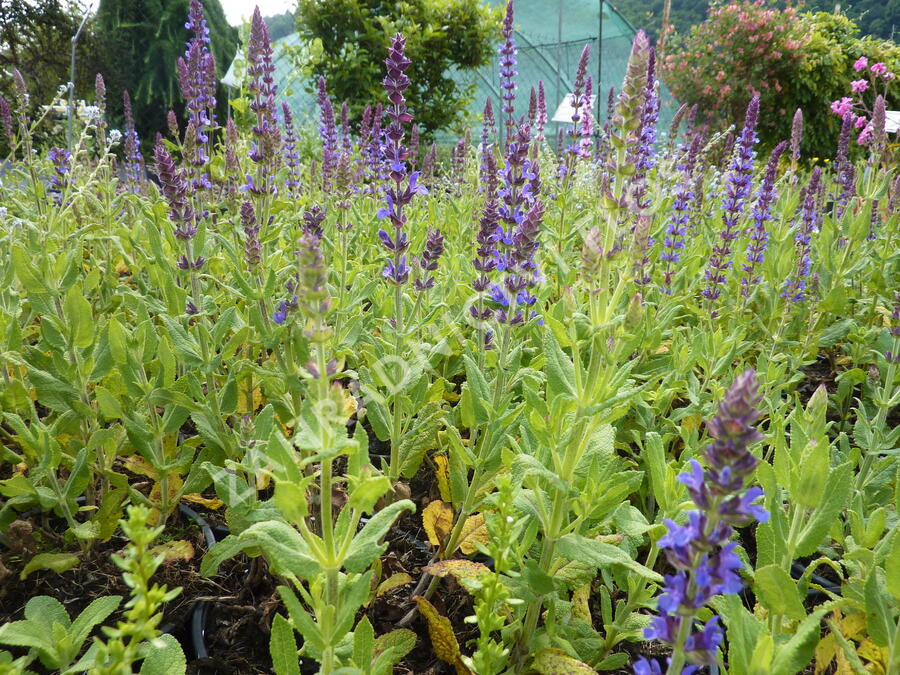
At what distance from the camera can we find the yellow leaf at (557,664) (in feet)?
4.51

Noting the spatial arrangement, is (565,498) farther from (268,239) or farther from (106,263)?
(106,263)

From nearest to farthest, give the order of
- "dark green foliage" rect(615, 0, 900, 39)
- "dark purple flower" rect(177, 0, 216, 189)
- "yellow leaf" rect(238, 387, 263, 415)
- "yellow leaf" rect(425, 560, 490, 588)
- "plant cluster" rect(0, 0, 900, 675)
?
"plant cluster" rect(0, 0, 900, 675), "yellow leaf" rect(425, 560, 490, 588), "yellow leaf" rect(238, 387, 263, 415), "dark purple flower" rect(177, 0, 216, 189), "dark green foliage" rect(615, 0, 900, 39)

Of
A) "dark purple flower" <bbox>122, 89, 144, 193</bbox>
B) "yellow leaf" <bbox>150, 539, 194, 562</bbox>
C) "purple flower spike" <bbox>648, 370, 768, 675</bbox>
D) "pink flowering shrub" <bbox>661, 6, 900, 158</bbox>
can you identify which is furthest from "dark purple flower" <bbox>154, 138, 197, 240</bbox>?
"pink flowering shrub" <bbox>661, 6, 900, 158</bbox>

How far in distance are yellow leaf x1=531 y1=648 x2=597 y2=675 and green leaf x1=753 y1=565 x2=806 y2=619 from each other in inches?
18.1

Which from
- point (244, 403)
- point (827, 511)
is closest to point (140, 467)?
point (244, 403)

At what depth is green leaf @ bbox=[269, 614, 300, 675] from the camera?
113 centimetres

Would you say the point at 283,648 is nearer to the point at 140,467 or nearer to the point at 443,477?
the point at 443,477

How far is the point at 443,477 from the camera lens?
7.07 ft

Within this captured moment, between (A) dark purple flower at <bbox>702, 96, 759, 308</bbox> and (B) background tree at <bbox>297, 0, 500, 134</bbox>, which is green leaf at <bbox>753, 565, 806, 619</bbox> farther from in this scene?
(B) background tree at <bbox>297, 0, 500, 134</bbox>

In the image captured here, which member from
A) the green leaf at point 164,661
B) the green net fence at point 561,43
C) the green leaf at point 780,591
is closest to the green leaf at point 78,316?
the green leaf at point 164,661

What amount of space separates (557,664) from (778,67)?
1576 cm

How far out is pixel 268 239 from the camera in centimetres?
228

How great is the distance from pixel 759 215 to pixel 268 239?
122 inches

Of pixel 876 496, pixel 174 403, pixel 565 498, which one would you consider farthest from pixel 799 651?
pixel 174 403
